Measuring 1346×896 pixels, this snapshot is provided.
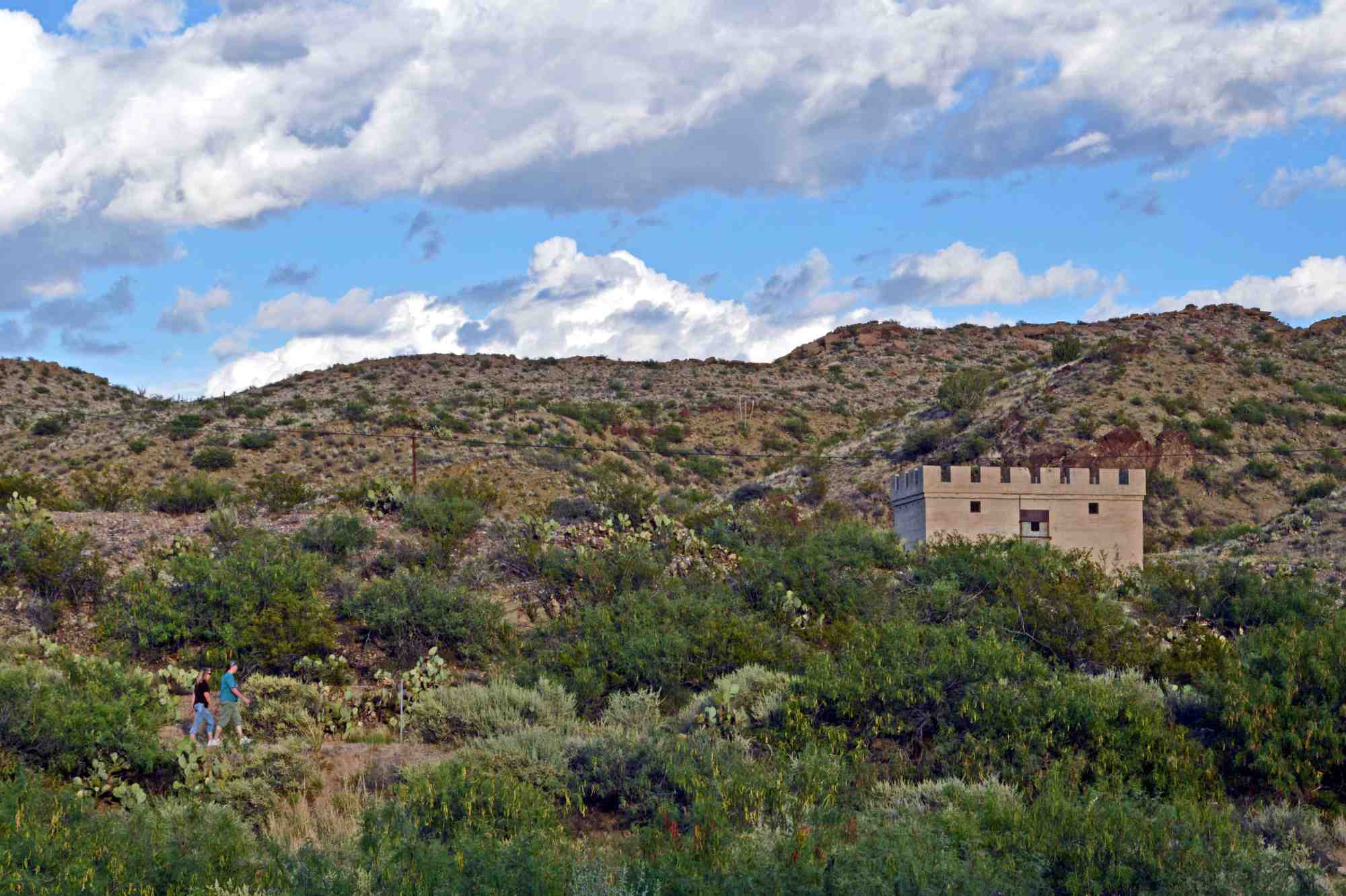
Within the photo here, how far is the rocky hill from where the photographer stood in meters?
51.7

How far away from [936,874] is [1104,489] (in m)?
22.8

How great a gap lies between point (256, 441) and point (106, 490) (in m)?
14.1

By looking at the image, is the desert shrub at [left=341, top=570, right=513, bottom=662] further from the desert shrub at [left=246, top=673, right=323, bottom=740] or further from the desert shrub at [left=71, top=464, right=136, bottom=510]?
the desert shrub at [left=71, top=464, right=136, bottom=510]

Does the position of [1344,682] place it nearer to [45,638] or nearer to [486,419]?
[45,638]

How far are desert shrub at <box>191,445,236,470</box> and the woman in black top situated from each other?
120 ft

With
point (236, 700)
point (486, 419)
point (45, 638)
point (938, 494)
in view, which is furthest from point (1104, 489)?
point (486, 419)

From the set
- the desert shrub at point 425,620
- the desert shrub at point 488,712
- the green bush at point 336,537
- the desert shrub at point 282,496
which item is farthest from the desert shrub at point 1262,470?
the desert shrub at point 488,712

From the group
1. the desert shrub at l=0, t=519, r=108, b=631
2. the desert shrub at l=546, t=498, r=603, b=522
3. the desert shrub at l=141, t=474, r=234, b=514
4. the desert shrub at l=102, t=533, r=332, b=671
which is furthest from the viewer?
the desert shrub at l=141, t=474, r=234, b=514

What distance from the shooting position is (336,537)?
2905 cm

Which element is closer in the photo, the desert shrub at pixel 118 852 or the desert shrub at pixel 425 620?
the desert shrub at pixel 118 852

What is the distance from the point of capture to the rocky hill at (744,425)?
51688 mm

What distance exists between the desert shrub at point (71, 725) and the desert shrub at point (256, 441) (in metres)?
39.2

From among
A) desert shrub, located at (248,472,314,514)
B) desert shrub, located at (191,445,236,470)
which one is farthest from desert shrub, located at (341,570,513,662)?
desert shrub, located at (191,445,236,470)

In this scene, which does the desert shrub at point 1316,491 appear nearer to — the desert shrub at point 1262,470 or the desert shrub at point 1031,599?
the desert shrub at point 1262,470
